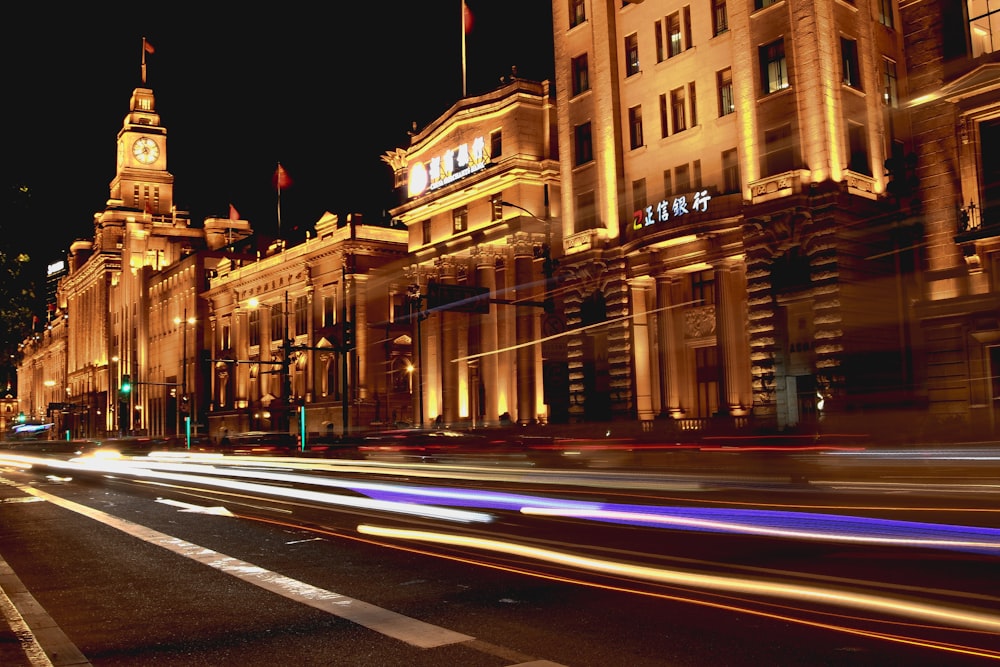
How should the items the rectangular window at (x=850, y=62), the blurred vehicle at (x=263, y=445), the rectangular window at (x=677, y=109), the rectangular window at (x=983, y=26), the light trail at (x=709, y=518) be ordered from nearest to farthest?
the light trail at (x=709, y=518), the rectangular window at (x=983, y=26), the rectangular window at (x=850, y=62), the rectangular window at (x=677, y=109), the blurred vehicle at (x=263, y=445)

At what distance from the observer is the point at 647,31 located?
41.3 meters

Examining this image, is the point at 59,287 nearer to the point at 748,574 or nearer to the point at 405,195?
the point at 405,195

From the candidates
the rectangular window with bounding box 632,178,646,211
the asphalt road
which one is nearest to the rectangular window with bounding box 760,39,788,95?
the rectangular window with bounding box 632,178,646,211

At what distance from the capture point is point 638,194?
4150 cm

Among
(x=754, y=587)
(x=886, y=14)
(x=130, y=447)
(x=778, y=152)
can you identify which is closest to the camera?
(x=754, y=587)

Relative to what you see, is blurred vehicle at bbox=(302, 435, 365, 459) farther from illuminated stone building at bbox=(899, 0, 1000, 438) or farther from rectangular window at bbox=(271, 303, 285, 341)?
rectangular window at bbox=(271, 303, 285, 341)

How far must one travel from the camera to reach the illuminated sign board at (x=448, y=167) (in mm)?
53250

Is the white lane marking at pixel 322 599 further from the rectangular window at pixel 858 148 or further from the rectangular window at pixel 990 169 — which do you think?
the rectangular window at pixel 858 148

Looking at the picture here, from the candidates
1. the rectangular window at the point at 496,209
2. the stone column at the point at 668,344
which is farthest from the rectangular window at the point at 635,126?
the rectangular window at the point at 496,209

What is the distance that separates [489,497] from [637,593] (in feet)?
24.8

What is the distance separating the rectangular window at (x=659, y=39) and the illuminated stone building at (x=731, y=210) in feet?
0.41

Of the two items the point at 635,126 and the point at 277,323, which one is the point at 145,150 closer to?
the point at 277,323

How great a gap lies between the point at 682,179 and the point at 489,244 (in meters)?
15.7

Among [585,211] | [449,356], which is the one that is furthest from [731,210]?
[449,356]
